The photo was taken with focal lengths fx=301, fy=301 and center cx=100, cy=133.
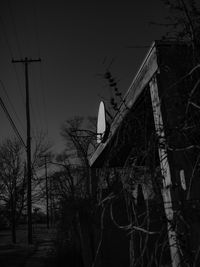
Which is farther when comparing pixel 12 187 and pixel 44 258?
pixel 12 187

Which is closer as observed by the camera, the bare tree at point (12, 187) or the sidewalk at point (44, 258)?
the sidewalk at point (44, 258)

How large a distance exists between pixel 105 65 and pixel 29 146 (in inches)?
505

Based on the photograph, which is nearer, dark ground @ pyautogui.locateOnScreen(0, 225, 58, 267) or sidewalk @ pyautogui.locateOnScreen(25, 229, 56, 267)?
sidewalk @ pyautogui.locateOnScreen(25, 229, 56, 267)

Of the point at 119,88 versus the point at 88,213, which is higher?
the point at 119,88

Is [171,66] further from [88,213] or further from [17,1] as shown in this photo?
[17,1]

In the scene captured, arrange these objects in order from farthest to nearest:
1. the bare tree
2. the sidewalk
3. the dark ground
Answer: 1. the bare tree
2. the dark ground
3. the sidewalk

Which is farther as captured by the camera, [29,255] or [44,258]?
[29,255]

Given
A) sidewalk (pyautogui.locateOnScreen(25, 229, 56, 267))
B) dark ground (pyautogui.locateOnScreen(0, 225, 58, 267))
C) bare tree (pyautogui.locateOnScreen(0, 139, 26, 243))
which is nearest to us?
sidewalk (pyautogui.locateOnScreen(25, 229, 56, 267))

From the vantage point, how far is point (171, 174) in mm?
1862

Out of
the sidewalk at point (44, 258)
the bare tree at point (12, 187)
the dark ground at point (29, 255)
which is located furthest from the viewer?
the bare tree at point (12, 187)

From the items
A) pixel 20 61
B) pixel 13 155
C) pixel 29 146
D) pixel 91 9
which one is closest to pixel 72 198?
pixel 91 9

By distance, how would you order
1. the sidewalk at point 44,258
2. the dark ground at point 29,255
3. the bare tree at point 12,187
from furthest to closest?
1. the bare tree at point 12,187
2. the dark ground at point 29,255
3. the sidewalk at point 44,258

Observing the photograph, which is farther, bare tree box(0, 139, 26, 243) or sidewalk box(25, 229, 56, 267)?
bare tree box(0, 139, 26, 243)

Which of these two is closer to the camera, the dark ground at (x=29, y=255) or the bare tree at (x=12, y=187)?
the dark ground at (x=29, y=255)
